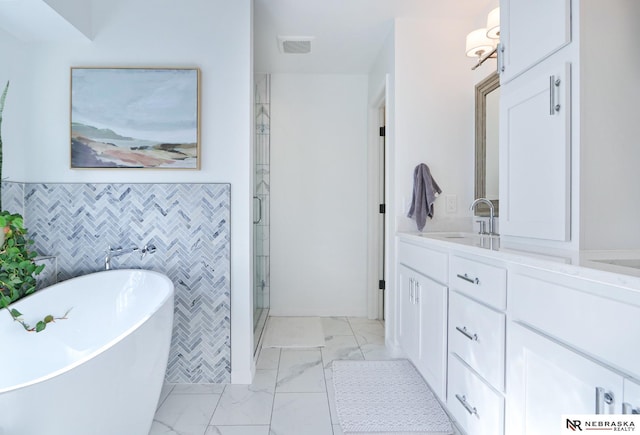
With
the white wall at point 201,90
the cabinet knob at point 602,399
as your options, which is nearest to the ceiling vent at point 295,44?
the white wall at point 201,90

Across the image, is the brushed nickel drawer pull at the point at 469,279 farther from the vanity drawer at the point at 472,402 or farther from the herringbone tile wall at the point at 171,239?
the herringbone tile wall at the point at 171,239

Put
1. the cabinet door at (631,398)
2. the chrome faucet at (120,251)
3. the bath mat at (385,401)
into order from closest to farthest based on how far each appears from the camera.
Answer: the cabinet door at (631,398), the bath mat at (385,401), the chrome faucet at (120,251)

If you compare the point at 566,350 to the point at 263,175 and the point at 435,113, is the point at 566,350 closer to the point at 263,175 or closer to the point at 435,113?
the point at 435,113

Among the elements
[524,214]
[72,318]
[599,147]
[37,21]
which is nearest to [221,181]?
[72,318]

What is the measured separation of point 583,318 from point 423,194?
5.67ft

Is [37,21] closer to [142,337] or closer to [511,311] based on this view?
[142,337]

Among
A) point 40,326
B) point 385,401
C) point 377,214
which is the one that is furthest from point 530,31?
point 40,326

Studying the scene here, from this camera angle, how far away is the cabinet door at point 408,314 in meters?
2.27

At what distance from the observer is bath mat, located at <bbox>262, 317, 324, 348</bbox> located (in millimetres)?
3049

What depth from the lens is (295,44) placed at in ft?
10.3

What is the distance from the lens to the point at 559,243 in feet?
4.50

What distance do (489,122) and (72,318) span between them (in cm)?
283

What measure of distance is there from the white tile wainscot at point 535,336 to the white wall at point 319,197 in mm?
1966

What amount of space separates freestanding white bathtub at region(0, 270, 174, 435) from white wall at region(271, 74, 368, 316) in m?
1.89
